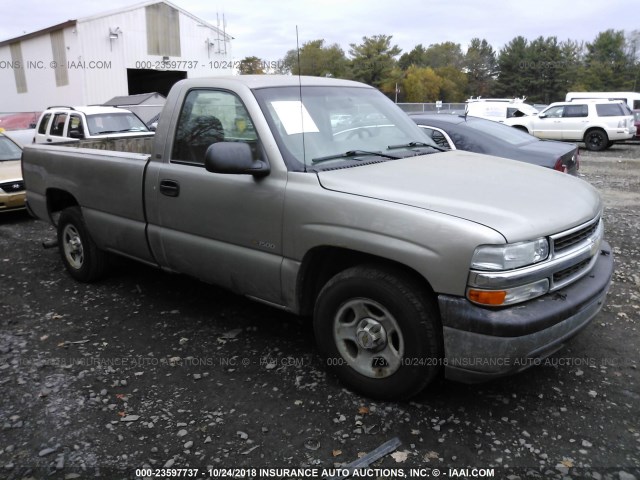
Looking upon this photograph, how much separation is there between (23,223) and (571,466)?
8.37 meters

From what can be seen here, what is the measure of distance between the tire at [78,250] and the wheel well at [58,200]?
8.7 inches

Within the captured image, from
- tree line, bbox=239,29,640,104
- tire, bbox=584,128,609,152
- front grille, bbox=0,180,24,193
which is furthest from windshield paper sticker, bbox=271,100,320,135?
tree line, bbox=239,29,640,104

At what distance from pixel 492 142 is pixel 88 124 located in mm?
8633

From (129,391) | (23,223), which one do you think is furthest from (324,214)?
(23,223)

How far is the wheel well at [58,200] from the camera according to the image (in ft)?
17.7

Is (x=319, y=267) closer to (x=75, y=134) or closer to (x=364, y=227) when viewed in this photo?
(x=364, y=227)

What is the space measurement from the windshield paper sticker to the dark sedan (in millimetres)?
3554

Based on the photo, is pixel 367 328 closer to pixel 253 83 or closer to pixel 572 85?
pixel 253 83

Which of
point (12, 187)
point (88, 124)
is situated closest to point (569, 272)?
point (12, 187)

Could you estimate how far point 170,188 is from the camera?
13.0 ft

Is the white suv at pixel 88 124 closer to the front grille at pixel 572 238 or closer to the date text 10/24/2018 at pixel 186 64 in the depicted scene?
the front grille at pixel 572 238

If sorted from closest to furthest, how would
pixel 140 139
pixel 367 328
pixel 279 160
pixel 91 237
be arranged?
pixel 367 328 < pixel 279 160 < pixel 91 237 < pixel 140 139

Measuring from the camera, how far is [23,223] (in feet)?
27.5

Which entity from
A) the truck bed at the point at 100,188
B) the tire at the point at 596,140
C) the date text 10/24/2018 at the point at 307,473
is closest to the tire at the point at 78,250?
the truck bed at the point at 100,188
